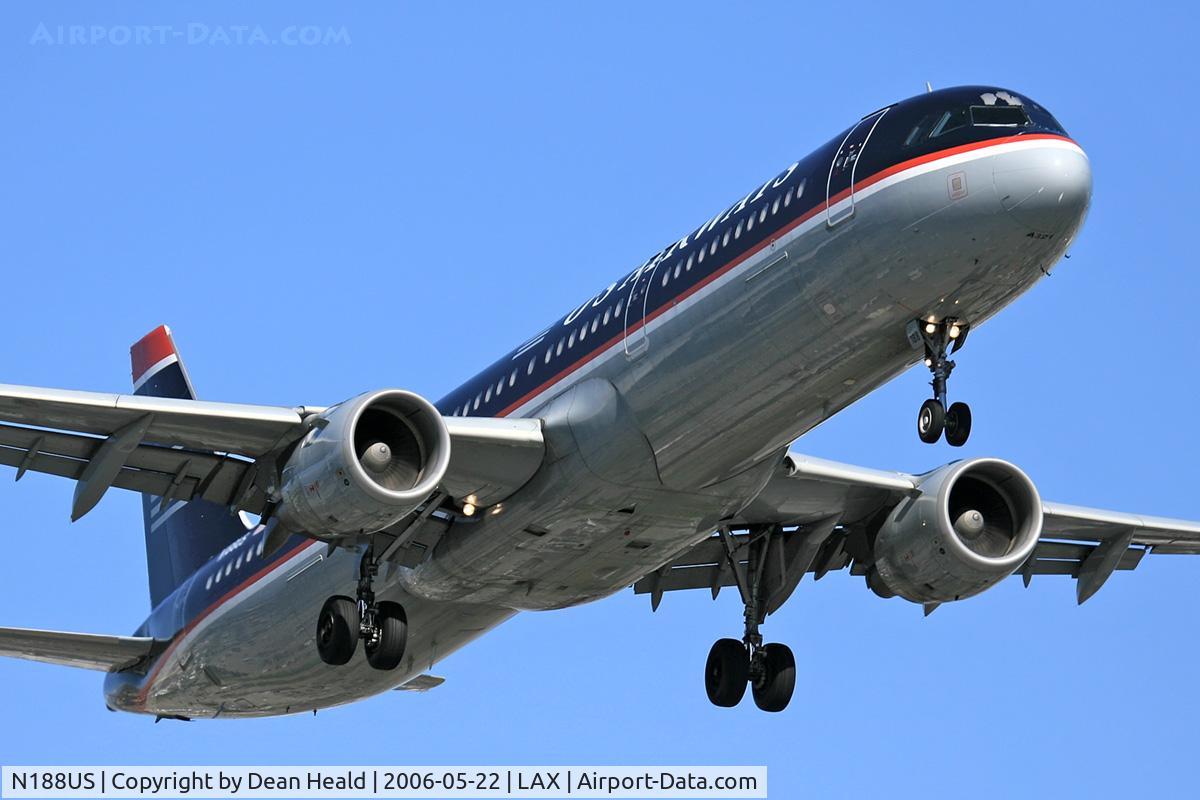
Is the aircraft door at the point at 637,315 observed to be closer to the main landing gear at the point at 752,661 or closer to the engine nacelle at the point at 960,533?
the main landing gear at the point at 752,661

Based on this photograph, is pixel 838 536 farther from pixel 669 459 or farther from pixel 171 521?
pixel 171 521

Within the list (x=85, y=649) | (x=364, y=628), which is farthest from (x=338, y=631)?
(x=85, y=649)

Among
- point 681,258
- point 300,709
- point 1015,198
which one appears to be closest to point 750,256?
point 681,258

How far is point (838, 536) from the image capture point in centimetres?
3334

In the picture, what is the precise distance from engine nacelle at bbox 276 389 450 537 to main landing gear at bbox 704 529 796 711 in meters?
6.63

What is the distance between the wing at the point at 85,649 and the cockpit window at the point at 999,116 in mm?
17688

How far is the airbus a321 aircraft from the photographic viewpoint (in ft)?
81.9

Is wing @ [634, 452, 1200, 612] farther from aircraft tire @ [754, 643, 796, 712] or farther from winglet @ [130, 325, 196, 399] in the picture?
winglet @ [130, 325, 196, 399]

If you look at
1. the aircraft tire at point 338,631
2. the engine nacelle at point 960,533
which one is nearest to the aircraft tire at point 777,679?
the engine nacelle at point 960,533

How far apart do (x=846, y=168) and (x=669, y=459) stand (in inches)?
179

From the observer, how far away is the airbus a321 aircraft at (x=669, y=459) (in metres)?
25.0

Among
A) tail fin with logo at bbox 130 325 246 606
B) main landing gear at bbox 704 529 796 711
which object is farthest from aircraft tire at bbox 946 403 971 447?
tail fin with logo at bbox 130 325 246 606

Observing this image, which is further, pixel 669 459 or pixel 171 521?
pixel 171 521

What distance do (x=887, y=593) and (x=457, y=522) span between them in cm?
768
